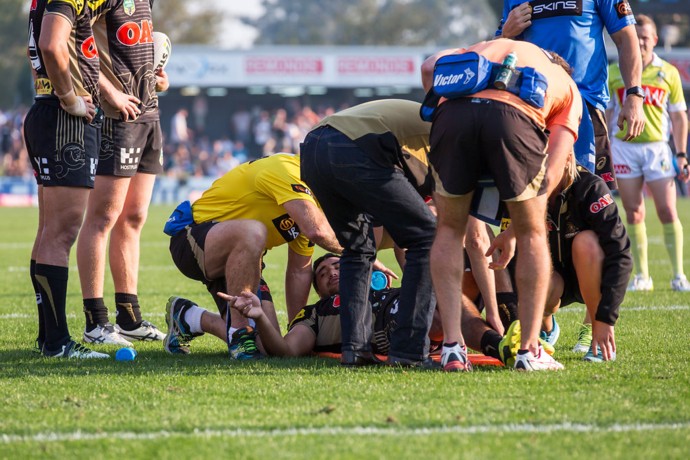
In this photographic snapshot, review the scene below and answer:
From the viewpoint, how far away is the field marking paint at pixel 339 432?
12.1 feet

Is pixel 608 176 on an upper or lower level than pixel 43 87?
lower

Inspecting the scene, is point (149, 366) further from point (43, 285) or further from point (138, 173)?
point (138, 173)

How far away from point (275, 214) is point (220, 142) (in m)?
32.4

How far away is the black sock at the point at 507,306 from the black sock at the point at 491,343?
552 millimetres

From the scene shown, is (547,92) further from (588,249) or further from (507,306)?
(507,306)

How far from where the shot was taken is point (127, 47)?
628cm

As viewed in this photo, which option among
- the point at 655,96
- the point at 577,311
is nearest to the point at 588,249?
the point at 577,311

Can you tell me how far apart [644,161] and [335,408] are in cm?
624

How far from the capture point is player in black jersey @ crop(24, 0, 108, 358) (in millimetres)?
5629

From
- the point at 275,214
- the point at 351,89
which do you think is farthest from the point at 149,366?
the point at 351,89

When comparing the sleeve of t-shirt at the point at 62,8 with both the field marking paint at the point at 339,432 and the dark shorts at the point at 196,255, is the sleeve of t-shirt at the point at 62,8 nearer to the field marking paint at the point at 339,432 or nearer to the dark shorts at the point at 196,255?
the dark shorts at the point at 196,255

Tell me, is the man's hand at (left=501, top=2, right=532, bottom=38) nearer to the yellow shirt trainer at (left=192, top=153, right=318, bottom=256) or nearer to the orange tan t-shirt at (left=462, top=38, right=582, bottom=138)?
the orange tan t-shirt at (left=462, top=38, right=582, bottom=138)

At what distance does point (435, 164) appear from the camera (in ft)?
16.1

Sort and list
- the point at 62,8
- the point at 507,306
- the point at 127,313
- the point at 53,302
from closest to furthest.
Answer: the point at 62,8 → the point at 53,302 → the point at 507,306 → the point at 127,313
